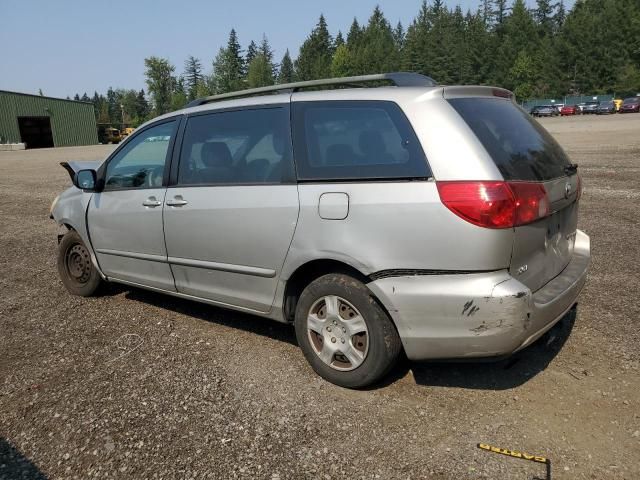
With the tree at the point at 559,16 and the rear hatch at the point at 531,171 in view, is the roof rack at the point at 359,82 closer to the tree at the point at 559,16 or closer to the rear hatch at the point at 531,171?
the rear hatch at the point at 531,171

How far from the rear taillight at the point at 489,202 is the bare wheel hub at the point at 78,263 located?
12.4 ft

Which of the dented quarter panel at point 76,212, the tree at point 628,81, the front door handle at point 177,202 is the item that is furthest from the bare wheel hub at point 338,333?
the tree at point 628,81

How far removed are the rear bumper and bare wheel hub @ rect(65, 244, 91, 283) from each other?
3.35 meters

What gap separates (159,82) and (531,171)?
11635cm

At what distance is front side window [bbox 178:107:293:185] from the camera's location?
11.7 feet

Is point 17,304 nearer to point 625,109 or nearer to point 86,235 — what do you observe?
point 86,235

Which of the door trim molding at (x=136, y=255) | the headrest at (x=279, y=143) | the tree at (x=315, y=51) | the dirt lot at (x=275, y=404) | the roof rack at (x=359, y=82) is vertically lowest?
the dirt lot at (x=275, y=404)

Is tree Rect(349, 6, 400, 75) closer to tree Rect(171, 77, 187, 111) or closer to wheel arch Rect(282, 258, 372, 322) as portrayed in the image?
tree Rect(171, 77, 187, 111)

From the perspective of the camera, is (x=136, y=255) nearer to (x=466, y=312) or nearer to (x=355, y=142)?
(x=355, y=142)

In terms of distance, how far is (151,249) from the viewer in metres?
4.36

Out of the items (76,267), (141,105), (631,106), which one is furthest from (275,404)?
(141,105)

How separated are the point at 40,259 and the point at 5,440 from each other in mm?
4541

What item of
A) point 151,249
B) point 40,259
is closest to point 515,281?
point 151,249

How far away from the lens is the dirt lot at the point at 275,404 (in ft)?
8.75
